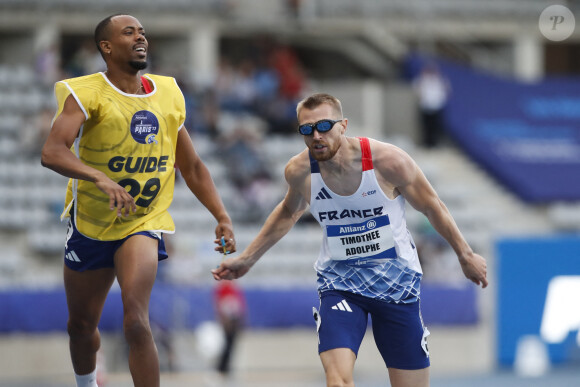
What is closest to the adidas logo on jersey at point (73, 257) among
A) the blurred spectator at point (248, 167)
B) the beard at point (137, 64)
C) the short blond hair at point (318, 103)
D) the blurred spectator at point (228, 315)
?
the beard at point (137, 64)

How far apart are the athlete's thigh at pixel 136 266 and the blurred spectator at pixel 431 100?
56.1ft

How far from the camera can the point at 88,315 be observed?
7.39 metres

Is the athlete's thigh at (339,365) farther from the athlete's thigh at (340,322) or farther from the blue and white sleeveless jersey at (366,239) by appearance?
the blue and white sleeveless jersey at (366,239)

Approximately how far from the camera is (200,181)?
766 cm

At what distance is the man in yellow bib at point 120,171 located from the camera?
6898mm

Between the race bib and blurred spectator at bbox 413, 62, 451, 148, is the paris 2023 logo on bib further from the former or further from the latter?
blurred spectator at bbox 413, 62, 451, 148

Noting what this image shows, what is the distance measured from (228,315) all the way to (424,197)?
28.3ft

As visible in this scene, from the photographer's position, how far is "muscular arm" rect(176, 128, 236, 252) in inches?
297

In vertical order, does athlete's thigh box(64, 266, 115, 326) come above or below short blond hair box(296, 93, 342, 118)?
below

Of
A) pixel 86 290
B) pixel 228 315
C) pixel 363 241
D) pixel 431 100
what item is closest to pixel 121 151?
pixel 86 290

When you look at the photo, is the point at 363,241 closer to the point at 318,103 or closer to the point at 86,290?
the point at 318,103

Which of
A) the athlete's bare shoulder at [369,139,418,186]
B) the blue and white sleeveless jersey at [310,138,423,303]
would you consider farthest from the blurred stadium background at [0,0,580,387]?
the athlete's bare shoulder at [369,139,418,186]

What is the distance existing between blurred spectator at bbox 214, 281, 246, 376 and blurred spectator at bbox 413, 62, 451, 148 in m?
9.40

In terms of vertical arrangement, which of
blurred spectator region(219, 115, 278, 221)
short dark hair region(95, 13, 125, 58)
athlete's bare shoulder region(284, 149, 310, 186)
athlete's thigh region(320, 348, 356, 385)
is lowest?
athlete's thigh region(320, 348, 356, 385)
